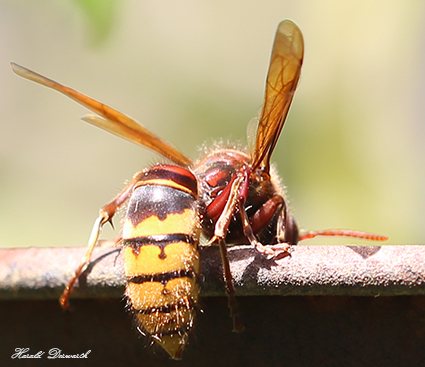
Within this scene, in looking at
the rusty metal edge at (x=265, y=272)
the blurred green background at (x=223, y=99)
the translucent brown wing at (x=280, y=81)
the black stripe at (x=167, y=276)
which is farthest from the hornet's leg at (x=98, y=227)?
the blurred green background at (x=223, y=99)

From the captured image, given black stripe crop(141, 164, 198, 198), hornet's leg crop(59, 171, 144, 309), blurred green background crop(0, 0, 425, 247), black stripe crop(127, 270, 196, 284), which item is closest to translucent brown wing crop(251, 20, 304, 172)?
black stripe crop(141, 164, 198, 198)

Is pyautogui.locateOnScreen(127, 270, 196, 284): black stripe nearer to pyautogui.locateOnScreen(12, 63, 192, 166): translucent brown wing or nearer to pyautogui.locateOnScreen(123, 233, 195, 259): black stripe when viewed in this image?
pyautogui.locateOnScreen(123, 233, 195, 259): black stripe

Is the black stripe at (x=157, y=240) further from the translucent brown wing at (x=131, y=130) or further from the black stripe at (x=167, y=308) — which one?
the translucent brown wing at (x=131, y=130)

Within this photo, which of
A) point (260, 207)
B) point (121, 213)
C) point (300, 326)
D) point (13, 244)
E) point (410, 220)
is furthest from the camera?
point (410, 220)

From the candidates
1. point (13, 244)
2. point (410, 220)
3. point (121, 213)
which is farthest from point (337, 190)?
point (121, 213)

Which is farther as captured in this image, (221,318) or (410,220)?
(410,220)

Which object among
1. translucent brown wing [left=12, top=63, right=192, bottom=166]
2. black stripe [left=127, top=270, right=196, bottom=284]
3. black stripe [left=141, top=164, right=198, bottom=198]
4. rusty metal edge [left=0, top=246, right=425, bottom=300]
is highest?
translucent brown wing [left=12, top=63, right=192, bottom=166]

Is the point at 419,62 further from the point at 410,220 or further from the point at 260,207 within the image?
the point at 260,207
